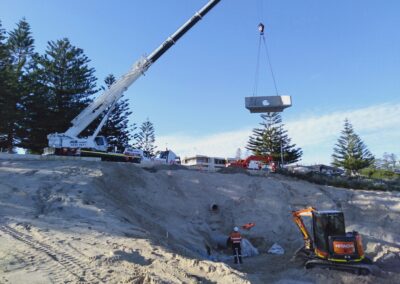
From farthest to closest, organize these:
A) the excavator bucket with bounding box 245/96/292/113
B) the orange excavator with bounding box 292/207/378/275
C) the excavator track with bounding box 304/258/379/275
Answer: the excavator bucket with bounding box 245/96/292/113, the orange excavator with bounding box 292/207/378/275, the excavator track with bounding box 304/258/379/275

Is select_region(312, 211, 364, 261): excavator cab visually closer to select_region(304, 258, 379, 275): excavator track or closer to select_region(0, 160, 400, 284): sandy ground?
select_region(304, 258, 379, 275): excavator track

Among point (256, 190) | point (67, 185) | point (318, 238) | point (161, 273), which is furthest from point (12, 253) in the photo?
point (256, 190)

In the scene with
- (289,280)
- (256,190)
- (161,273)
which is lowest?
(289,280)

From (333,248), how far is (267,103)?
26.7 ft

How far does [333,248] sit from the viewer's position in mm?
14148

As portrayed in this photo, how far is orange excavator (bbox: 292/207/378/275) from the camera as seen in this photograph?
13.8 m

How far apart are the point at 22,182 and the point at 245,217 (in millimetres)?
11012

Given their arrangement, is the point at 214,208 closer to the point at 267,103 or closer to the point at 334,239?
the point at 267,103

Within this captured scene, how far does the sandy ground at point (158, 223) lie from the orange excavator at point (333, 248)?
35cm

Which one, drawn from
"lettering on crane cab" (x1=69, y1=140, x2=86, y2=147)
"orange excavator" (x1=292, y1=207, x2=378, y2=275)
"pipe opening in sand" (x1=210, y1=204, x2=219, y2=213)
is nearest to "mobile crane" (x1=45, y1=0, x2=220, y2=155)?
"lettering on crane cab" (x1=69, y1=140, x2=86, y2=147)

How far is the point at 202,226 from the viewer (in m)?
20.3

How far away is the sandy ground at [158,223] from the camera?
9.95 m

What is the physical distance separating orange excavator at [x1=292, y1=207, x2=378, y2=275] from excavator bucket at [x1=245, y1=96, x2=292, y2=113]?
6056 mm

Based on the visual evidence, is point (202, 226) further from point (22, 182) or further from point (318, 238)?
point (22, 182)
